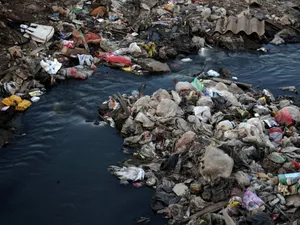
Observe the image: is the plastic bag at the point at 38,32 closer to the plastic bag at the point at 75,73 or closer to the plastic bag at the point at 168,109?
the plastic bag at the point at 75,73

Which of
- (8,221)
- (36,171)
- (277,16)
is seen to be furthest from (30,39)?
(277,16)

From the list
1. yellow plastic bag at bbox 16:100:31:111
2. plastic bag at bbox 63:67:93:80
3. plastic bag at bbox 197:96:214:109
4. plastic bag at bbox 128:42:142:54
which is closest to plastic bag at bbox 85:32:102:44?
plastic bag at bbox 128:42:142:54

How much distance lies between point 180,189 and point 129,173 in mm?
1015

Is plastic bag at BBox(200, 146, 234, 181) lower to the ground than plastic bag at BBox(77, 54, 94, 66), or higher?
lower

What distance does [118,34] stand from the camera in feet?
37.9

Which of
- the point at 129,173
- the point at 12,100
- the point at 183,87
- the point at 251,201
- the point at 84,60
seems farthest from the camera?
the point at 84,60

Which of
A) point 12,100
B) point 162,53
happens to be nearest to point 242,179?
point 12,100

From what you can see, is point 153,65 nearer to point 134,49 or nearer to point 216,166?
point 134,49

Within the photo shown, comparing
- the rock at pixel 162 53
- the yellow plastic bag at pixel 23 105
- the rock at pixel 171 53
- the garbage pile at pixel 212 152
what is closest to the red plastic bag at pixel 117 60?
the rock at pixel 162 53

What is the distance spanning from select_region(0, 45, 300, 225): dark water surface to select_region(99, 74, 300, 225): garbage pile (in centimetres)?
36

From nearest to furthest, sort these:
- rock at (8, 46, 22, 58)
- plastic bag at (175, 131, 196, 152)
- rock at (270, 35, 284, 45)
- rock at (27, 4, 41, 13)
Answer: plastic bag at (175, 131, 196, 152), rock at (8, 46, 22, 58), rock at (27, 4, 41, 13), rock at (270, 35, 284, 45)

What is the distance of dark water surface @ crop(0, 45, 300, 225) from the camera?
17.6 feet

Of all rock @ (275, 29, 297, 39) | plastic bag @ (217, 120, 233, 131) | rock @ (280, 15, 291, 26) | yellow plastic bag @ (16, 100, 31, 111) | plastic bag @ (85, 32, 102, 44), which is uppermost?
rock @ (280, 15, 291, 26)

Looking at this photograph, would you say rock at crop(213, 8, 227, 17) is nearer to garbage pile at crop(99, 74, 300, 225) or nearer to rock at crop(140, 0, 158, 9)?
rock at crop(140, 0, 158, 9)
